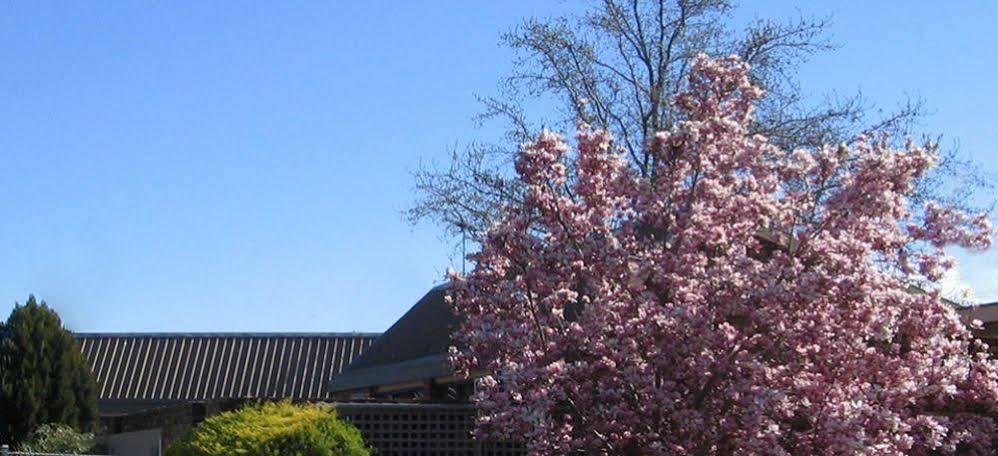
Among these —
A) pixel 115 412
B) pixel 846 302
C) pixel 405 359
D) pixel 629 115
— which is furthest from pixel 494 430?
pixel 115 412

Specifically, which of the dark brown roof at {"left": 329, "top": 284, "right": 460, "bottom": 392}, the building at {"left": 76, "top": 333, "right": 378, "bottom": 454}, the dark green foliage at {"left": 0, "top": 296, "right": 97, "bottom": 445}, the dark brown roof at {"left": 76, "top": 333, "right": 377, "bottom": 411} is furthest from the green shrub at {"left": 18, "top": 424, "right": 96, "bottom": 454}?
the dark brown roof at {"left": 76, "top": 333, "right": 377, "bottom": 411}

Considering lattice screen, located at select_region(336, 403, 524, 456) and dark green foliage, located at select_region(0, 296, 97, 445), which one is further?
dark green foliage, located at select_region(0, 296, 97, 445)

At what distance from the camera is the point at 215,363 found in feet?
123

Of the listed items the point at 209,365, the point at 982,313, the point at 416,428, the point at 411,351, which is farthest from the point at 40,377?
the point at 982,313

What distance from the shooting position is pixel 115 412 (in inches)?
1399

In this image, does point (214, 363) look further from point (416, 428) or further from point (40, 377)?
point (416, 428)

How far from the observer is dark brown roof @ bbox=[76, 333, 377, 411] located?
119 feet

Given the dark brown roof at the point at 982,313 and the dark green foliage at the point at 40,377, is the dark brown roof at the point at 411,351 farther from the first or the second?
the dark green foliage at the point at 40,377

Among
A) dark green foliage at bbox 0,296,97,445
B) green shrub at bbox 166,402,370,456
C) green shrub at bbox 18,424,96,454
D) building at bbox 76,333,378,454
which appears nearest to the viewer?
green shrub at bbox 166,402,370,456

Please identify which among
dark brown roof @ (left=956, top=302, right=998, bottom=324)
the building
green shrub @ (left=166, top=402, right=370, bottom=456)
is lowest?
green shrub @ (left=166, top=402, right=370, bottom=456)

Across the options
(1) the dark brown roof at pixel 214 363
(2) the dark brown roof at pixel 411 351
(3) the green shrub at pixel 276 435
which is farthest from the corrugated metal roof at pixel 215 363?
(3) the green shrub at pixel 276 435

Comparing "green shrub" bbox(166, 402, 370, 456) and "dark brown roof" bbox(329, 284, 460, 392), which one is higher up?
"dark brown roof" bbox(329, 284, 460, 392)

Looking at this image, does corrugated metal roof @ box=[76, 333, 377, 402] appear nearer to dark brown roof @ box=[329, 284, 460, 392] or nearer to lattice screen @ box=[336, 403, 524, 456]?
dark brown roof @ box=[329, 284, 460, 392]

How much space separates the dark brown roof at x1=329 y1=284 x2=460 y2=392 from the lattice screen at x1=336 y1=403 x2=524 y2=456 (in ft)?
8.87
